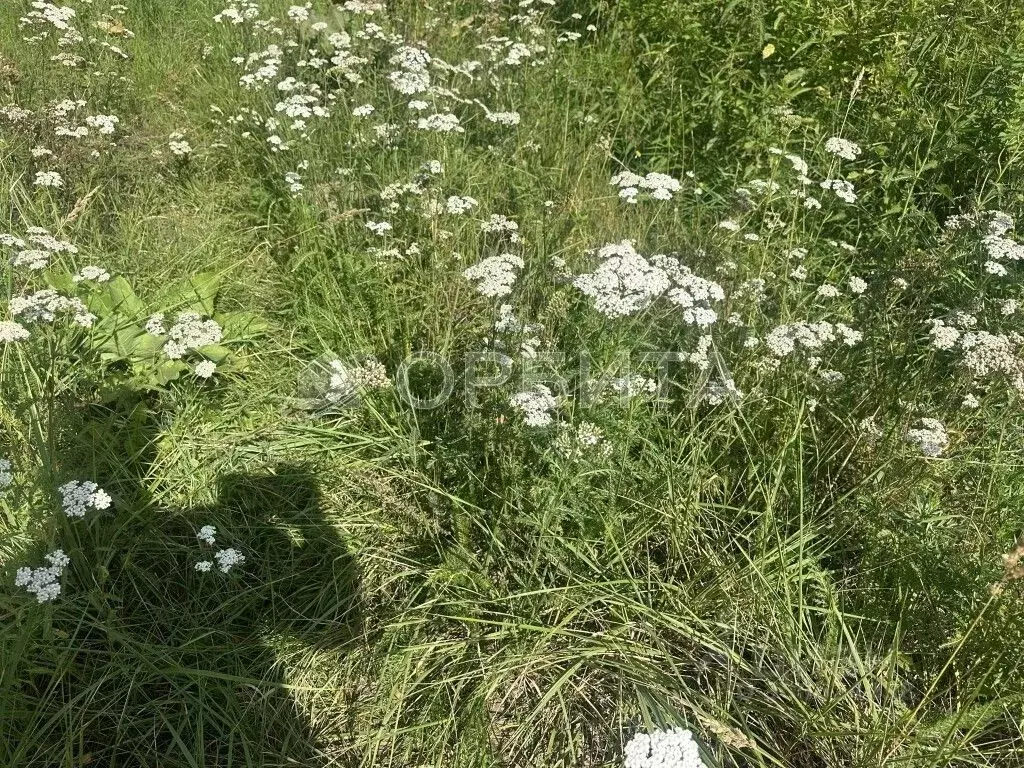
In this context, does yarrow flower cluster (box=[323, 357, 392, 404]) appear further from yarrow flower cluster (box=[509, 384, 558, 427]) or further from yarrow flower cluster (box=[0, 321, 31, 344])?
yarrow flower cluster (box=[0, 321, 31, 344])

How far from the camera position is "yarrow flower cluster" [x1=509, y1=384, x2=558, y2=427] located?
2420 millimetres

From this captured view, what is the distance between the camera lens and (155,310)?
348 centimetres

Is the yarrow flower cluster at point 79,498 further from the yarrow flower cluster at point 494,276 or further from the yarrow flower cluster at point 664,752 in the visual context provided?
the yarrow flower cluster at point 664,752

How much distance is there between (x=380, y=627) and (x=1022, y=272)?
3301 mm

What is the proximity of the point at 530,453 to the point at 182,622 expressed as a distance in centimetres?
134

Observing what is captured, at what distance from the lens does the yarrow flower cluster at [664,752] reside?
5.37 ft

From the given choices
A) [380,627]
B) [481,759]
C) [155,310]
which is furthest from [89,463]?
[481,759]

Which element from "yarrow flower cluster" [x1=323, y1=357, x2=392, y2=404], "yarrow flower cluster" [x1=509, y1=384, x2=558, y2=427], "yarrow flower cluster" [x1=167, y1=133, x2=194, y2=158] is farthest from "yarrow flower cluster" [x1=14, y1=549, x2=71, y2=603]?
"yarrow flower cluster" [x1=167, y1=133, x2=194, y2=158]

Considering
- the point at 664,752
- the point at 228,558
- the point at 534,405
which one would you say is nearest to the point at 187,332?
the point at 228,558

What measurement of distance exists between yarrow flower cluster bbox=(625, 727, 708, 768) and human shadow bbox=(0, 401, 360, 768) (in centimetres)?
111

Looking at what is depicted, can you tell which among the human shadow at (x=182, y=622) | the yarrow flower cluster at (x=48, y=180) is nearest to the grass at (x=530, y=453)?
the human shadow at (x=182, y=622)

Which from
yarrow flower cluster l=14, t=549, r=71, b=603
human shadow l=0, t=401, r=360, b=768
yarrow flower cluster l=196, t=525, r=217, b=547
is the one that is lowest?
human shadow l=0, t=401, r=360, b=768

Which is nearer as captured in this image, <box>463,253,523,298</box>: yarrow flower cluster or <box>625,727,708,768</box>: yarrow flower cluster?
<box>625,727,708,768</box>: yarrow flower cluster

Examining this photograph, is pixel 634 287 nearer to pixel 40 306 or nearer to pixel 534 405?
pixel 534 405
